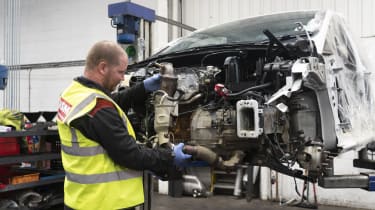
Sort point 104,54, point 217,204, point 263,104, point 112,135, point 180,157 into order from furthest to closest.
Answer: point 217,204 < point 263,104 < point 180,157 < point 104,54 < point 112,135

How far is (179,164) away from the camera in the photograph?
80.9 inches

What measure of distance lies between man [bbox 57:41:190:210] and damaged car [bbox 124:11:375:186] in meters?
0.37

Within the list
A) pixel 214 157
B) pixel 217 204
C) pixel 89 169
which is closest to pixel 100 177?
pixel 89 169

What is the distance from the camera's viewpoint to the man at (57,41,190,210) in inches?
69.0

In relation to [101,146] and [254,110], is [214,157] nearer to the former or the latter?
[254,110]

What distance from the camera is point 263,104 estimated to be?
7.84 feet

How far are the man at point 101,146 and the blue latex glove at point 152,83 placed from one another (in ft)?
2.09

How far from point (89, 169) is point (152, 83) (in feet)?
3.08

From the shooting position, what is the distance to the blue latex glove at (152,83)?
2.58 m

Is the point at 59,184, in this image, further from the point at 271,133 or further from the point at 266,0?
the point at 266,0

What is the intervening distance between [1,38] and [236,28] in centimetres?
739

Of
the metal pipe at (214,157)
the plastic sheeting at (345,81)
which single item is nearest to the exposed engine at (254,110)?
the metal pipe at (214,157)

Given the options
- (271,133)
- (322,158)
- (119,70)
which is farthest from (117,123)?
(322,158)

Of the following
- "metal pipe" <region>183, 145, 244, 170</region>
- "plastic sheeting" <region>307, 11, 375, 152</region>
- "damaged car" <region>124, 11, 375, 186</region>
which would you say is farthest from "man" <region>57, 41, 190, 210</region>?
"plastic sheeting" <region>307, 11, 375, 152</region>
